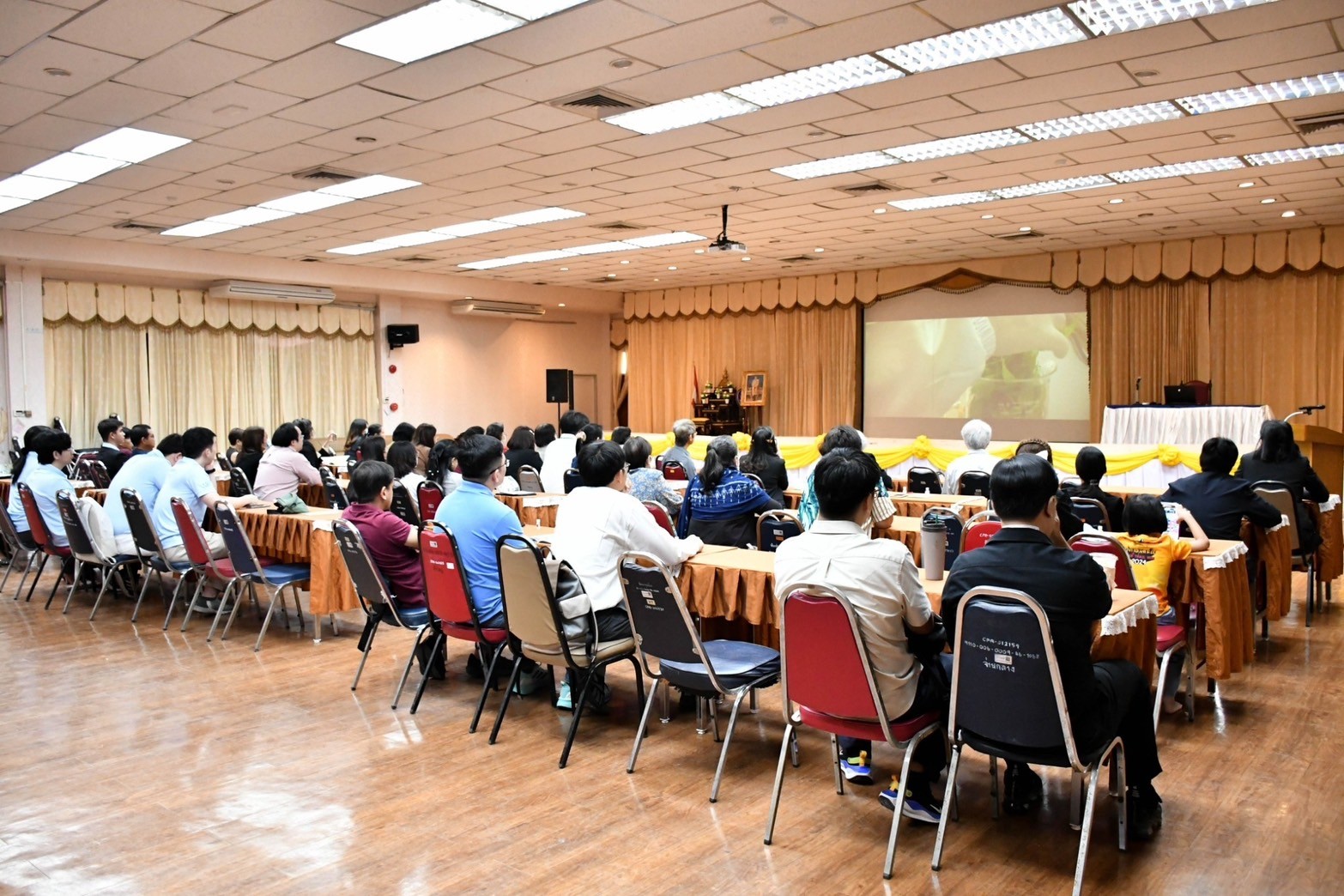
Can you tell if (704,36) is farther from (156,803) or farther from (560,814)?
(156,803)

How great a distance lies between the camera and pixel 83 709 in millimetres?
4824

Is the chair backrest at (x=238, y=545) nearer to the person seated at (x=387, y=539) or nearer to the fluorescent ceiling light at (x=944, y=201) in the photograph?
the person seated at (x=387, y=539)

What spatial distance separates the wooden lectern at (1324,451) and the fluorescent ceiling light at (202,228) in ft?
38.1

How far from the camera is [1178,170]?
8992 mm

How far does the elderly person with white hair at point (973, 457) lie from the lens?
7.14 m

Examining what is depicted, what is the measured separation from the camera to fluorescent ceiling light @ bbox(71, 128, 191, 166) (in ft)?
23.7

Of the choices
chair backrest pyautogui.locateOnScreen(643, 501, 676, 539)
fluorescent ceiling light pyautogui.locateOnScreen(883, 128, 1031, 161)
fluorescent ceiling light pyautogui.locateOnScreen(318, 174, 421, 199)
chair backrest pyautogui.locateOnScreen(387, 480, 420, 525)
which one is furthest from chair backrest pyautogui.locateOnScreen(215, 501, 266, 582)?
fluorescent ceiling light pyautogui.locateOnScreen(883, 128, 1031, 161)

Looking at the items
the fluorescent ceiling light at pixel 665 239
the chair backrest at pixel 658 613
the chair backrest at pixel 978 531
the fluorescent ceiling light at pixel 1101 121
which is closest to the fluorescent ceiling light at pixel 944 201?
the fluorescent ceiling light at pixel 1101 121

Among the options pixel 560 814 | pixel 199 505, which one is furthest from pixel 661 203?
pixel 560 814

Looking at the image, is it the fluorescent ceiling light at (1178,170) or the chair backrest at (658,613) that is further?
the fluorescent ceiling light at (1178,170)

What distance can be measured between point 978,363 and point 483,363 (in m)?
8.77

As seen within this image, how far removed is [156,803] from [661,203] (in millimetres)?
7720

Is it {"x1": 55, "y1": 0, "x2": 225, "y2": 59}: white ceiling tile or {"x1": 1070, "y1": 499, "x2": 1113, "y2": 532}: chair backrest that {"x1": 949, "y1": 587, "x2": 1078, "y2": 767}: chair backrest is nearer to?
{"x1": 1070, "y1": 499, "x2": 1113, "y2": 532}: chair backrest

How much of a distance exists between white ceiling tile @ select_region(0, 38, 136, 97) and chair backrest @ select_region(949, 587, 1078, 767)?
5517 mm
